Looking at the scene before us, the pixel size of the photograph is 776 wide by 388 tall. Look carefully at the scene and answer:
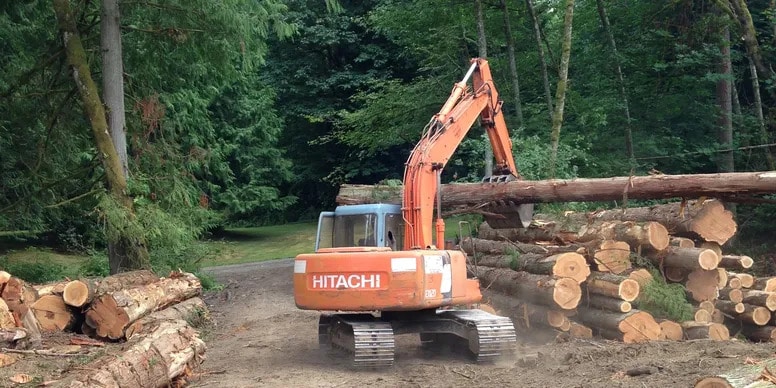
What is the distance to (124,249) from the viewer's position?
13.9 m

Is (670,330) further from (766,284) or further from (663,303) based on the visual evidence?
(766,284)

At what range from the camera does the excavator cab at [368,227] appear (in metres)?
10.3

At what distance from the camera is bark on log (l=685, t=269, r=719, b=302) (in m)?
11.1

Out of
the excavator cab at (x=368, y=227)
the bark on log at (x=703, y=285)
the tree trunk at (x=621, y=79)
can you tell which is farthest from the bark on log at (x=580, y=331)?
the tree trunk at (x=621, y=79)

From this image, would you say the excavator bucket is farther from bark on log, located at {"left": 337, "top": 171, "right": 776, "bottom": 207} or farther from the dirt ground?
the dirt ground

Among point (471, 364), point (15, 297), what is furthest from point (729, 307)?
point (15, 297)

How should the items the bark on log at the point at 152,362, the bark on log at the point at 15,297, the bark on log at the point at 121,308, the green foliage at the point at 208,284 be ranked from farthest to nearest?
the green foliage at the point at 208,284 < the bark on log at the point at 121,308 < the bark on log at the point at 15,297 < the bark on log at the point at 152,362

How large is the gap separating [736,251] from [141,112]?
1276 centimetres

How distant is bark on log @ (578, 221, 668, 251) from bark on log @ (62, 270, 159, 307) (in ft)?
22.8

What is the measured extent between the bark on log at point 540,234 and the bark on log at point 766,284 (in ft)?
8.69

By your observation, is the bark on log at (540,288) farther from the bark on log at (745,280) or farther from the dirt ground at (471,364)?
the bark on log at (745,280)

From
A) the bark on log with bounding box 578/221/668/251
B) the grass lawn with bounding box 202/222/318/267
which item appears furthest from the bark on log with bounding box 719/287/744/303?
the grass lawn with bounding box 202/222/318/267

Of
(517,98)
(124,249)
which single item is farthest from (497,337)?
(517,98)

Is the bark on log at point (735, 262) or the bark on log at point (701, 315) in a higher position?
the bark on log at point (735, 262)
